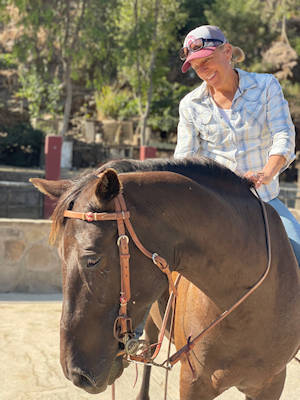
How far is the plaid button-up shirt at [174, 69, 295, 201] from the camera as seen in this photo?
271cm

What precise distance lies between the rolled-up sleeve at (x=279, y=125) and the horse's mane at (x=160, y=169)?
0.33 m

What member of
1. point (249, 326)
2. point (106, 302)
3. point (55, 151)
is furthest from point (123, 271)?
point (55, 151)

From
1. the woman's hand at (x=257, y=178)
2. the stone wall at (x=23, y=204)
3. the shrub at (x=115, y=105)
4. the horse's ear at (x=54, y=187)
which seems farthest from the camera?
the shrub at (x=115, y=105)

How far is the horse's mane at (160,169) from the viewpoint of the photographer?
1.92 metres

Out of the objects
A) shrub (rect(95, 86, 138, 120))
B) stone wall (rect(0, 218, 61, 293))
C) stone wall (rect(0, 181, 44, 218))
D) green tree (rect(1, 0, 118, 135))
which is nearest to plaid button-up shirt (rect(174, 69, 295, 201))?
stone wall (rect(0, 218, 61, 293))

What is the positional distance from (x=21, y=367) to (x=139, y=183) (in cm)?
297

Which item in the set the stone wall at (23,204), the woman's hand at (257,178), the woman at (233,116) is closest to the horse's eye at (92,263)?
the woman's hand at (257,178)

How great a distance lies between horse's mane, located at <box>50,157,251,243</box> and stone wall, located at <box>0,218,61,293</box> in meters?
4.26

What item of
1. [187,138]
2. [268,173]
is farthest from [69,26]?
[268,173]

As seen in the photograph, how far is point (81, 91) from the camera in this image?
114 feet

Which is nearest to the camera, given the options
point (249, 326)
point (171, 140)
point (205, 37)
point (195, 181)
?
point (195, 181)

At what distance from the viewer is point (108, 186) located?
175 cm

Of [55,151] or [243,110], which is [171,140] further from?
[243,110]

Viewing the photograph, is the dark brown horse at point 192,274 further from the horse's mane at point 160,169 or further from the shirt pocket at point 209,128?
the shirt pocket at point 209,128
